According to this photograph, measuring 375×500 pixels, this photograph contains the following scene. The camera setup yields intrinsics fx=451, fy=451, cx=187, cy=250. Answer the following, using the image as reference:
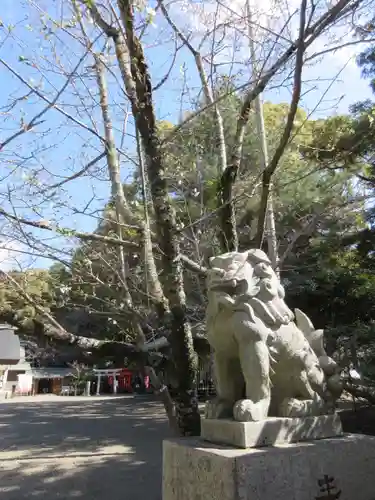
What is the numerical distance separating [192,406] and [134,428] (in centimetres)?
676

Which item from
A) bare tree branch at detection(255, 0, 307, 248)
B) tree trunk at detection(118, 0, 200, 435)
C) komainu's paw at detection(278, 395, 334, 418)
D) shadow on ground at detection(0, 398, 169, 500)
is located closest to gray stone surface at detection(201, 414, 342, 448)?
komainu's paw at detection(278, 395, 334, 418)

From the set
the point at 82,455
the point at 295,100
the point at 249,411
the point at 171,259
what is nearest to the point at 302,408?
the point at 249,411

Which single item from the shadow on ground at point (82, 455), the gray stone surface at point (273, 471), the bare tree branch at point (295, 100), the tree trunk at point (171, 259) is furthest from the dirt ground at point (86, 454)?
the bare tree branch at point (295, 100)

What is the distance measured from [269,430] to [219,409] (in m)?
0.39

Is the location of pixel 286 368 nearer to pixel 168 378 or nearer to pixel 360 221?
pixel 168 378

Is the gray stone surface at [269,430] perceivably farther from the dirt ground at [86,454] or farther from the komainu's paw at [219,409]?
the dirt ground at [86,454]

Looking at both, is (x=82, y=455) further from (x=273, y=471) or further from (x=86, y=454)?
(x=273, y=471)

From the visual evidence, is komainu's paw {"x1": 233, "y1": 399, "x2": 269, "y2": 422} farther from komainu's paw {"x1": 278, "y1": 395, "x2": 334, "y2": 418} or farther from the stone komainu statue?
komainu's paw {"x1": 278, "y1": 395, "x2": 334, "y2": 418}

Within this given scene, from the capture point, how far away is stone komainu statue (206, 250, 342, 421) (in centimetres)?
277

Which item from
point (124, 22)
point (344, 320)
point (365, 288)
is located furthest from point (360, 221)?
point (124, 22)

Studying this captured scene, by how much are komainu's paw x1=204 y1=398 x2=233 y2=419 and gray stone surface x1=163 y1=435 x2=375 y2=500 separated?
7.7 inches

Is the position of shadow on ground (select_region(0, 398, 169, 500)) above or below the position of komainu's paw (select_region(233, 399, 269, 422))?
below

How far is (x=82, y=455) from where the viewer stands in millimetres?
7543

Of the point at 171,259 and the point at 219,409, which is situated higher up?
the point at 171,259
